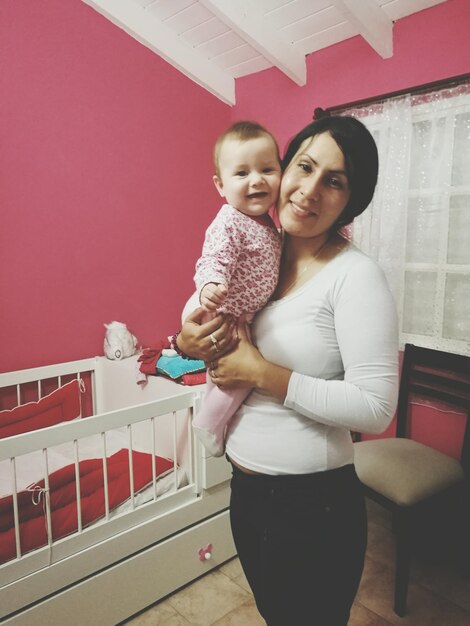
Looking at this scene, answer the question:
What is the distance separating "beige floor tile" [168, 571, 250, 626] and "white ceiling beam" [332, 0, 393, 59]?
2457 mm

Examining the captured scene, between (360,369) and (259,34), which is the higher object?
(259,34)

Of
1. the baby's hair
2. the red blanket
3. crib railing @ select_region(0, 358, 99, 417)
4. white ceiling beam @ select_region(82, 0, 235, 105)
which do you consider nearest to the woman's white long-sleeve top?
the baby's hair

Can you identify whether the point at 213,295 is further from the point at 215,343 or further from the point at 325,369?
the point at 325,369

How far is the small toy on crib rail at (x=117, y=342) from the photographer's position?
2.43 m

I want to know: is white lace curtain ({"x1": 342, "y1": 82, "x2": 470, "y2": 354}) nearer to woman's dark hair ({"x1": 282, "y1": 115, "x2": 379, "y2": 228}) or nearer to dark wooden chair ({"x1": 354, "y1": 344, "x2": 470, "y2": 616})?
dark wooden chair ({"x1": 354, "y1": 344, "x2": 470, "y2": 616})

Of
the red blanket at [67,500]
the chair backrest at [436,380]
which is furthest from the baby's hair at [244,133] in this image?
the chair backrest at [436,380]

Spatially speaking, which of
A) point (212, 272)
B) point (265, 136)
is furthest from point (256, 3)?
point (212, 272)

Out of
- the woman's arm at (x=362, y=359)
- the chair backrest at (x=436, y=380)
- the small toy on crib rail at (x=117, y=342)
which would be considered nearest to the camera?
the woman's arm at (x=362, y=359)

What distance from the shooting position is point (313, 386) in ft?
2.69

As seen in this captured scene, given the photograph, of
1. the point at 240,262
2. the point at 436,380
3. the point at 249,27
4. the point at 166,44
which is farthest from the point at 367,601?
the point at 166,44

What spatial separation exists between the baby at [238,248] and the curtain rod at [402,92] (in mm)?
1389

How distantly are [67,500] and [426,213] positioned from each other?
1.98 metres

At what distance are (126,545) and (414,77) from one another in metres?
2.37

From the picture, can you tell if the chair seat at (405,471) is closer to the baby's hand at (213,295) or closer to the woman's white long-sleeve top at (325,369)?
the woman's white long-sleeve top at (325,369)
